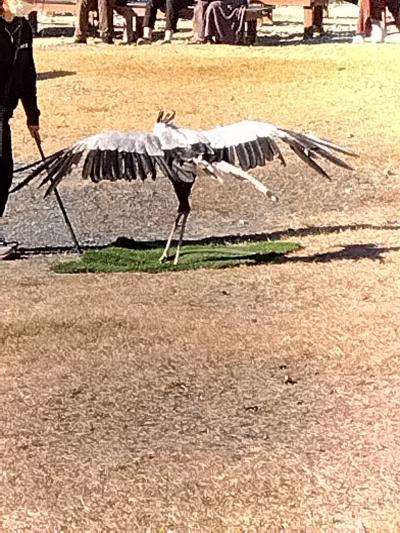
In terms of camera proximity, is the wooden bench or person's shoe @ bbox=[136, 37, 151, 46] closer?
person's shoe @ bbox=[136, 37, 151, 46]

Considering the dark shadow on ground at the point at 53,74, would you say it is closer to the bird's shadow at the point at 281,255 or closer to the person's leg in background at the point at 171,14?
the person's leg in background at the point at 171,14

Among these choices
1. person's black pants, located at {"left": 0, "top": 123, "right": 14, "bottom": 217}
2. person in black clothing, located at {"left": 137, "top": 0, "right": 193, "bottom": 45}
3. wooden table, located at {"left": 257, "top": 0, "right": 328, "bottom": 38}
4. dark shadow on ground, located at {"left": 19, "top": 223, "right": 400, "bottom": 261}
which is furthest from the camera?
wooden table, located at {"left": 257, "top": 0, "right": 328, "bottom": 38}

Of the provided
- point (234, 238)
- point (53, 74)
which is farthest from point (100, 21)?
point (234, 238)

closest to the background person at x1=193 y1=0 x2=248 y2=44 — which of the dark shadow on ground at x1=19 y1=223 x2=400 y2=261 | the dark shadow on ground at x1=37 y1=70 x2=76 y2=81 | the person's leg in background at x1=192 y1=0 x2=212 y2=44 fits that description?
the person's leg in background at x1=192 y1=0 x2=212 y2=44

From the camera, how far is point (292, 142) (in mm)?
7938

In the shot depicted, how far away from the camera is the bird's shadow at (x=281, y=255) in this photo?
798 centimetres

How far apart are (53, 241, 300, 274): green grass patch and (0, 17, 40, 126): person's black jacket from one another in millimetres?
1121

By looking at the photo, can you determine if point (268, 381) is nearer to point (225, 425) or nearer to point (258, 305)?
point (225, 425)

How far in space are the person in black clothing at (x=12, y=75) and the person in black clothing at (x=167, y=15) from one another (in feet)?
42.0

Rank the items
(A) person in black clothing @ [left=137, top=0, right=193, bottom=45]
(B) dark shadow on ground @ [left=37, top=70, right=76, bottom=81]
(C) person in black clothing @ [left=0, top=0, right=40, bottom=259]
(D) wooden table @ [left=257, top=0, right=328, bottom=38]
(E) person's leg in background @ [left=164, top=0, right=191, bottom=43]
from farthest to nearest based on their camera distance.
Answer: (D) wooden table @ [left=257, top=0, right=328, bottom=38] < (E) person's leg in background @ [left=164, top=0, right=191, bottom=43] < (A) person in black clothing @ [left=137, top=0, right=193, bottom=45] < (B) dark shadow on ground @ [left=37, top=70, right=76, bottom=81] < (C) person in black clothing @ [left=0, top=0, right=40, bottom=259]

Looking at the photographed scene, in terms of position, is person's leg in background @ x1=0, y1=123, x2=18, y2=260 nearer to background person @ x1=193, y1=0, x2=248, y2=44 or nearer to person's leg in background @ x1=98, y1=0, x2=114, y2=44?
background person @ x1=193, y1=0, x2=248, y2=44

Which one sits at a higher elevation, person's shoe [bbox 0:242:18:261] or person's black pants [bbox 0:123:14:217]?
person's black pants [bbox 0:123:14:217]

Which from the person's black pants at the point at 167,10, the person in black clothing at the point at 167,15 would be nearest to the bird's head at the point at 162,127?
the person in black clothing at the point at 167,15

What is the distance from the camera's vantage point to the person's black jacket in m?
8.46
